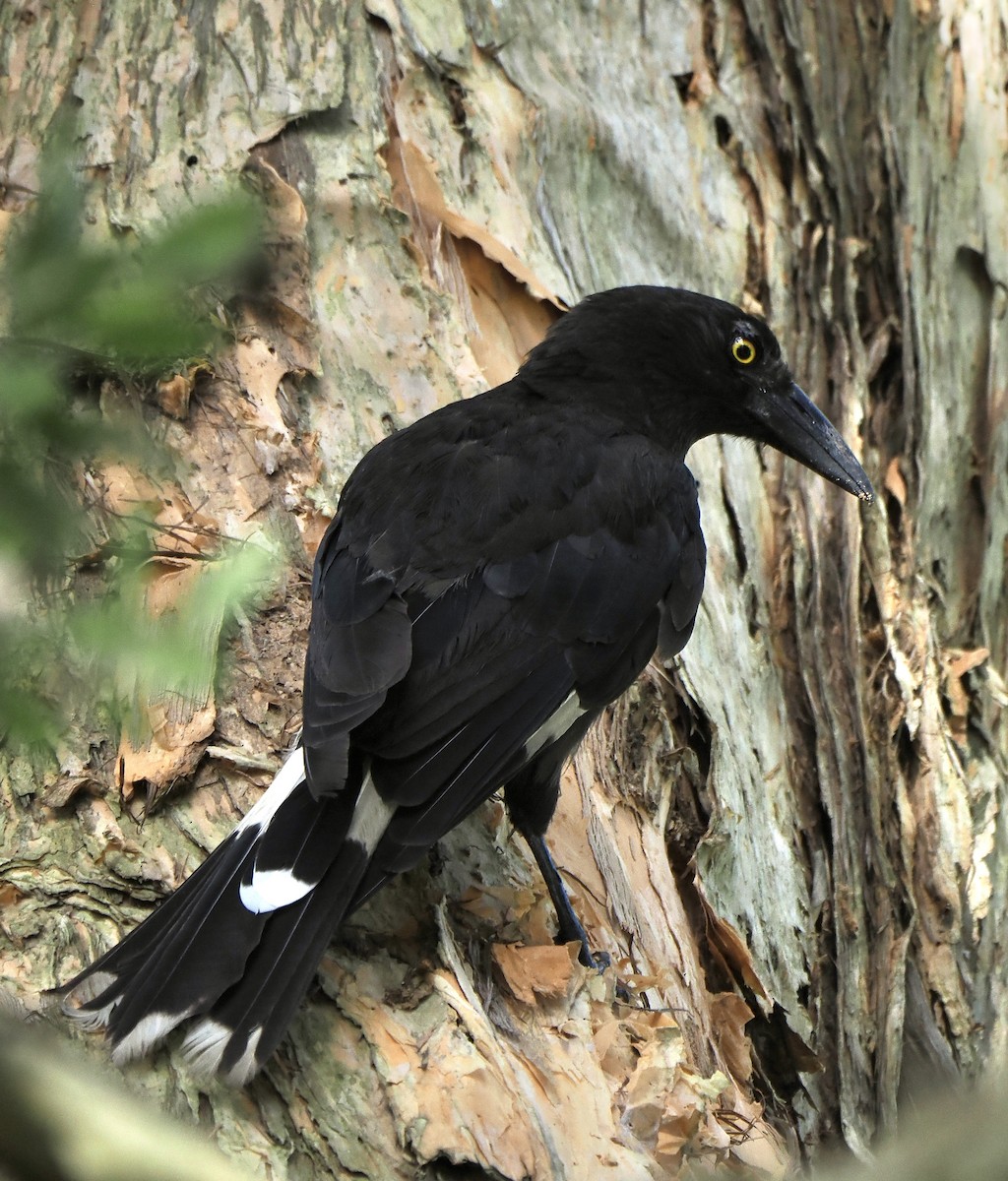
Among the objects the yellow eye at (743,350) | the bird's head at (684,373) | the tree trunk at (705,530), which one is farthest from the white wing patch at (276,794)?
the yellow eye at (743,350)

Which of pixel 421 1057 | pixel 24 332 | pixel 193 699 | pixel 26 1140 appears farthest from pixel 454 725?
pixel 26 1140

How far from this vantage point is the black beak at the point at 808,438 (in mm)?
3113

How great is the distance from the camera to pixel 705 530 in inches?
128

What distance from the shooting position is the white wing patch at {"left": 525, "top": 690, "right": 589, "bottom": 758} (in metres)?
2.42

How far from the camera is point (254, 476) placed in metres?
2.63

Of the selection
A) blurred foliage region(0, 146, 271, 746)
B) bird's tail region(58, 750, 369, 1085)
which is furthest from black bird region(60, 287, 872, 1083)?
blurred foliage region(0, 146, 271, 746)

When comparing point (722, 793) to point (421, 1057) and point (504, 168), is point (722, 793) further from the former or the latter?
point (504, 168)

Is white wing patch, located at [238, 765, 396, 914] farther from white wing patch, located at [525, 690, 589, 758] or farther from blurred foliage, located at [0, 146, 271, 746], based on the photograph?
A: blurred foliage, located at [0, 146, 271, 746]

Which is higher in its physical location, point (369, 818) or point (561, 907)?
point (369, 818)

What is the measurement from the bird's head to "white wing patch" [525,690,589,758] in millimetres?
733

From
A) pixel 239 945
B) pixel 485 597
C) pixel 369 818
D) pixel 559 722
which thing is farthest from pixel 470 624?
pixel 239 945

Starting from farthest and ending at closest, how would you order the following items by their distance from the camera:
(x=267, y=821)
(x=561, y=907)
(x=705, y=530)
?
(x=705, y=530) → (x=561, y=907) → (x=267, y=821)

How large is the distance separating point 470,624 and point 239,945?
0.68 metres

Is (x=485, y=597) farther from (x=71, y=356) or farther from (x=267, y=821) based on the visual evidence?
(x=71, y=356)
